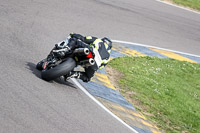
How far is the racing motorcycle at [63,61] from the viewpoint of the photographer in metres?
8.47

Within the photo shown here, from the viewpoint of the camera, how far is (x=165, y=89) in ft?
40.0

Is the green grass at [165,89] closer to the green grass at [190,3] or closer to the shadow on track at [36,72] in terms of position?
the shadow on track at [36,72]

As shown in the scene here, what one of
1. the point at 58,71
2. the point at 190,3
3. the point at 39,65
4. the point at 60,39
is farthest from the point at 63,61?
the point at 190,3

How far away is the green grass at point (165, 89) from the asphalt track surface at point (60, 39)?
1757 mm

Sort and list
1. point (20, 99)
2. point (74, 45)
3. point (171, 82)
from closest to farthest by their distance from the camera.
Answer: point (20, 99) < point (74, 45) < point (171, 82)

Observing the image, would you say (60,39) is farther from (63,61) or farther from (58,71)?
(58,71)

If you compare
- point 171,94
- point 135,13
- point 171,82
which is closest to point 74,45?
point 171,94

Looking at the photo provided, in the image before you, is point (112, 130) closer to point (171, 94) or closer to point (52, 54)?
point (52, 54)

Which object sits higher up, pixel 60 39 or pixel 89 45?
pixel 89 45

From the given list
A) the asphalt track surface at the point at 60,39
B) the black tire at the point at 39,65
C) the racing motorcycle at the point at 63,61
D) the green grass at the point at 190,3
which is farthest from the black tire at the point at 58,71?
the green grass at the point at 190,3

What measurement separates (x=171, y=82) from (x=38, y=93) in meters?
6.20

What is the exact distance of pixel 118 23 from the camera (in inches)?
650

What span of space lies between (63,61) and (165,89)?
4.40m

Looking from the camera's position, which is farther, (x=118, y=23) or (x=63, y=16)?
(x=118, y=23)
